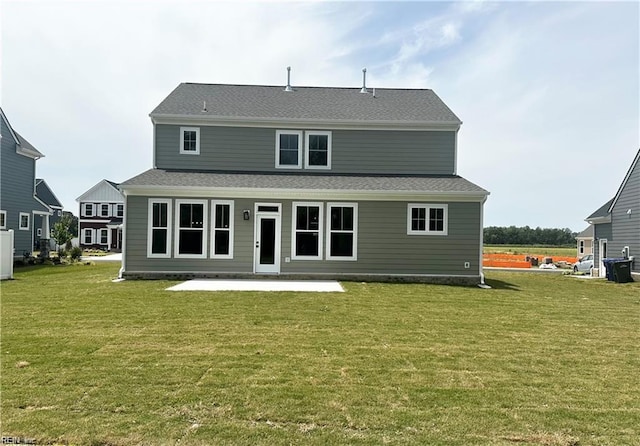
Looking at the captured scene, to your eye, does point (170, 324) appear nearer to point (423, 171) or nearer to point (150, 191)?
point (150, 191)

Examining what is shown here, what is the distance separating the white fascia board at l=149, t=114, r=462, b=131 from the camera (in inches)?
632

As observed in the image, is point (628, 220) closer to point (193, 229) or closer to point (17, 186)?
point (193, 229)

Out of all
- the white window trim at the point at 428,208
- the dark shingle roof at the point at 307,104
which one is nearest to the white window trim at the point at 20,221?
the dark shingle roof at the point at 307,104

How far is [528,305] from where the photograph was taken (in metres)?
10.3

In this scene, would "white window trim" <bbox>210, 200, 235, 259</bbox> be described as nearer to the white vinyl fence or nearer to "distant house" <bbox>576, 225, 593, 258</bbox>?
the white vinyl fence

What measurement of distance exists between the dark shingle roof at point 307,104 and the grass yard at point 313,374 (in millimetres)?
9267

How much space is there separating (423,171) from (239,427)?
46.7 ft

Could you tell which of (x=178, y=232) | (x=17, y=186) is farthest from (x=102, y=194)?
(x=178, y=232)

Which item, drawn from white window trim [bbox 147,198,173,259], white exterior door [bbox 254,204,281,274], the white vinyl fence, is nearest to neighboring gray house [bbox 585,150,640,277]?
white exterior door [bbox 254,204,281,274]

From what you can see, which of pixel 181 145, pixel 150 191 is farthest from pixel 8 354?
pixel 181 145

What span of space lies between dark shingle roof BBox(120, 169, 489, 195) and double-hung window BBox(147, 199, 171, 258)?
74 cm

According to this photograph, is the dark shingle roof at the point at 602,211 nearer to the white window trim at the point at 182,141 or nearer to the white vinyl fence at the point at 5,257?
the white window trim at the point at 182,141

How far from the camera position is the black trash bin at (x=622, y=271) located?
18.2m

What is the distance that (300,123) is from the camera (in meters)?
16.2
